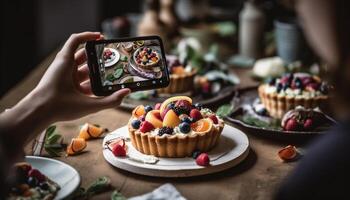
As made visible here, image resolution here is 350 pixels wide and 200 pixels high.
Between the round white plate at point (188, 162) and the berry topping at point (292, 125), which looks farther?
the berry topping at point (292, 125)

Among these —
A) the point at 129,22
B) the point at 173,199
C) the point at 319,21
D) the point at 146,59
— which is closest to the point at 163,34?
the point at 129,22

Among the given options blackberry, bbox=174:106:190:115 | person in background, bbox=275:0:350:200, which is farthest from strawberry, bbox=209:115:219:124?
person in background, bbox=275:0:350:200

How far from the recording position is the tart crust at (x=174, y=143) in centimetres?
210

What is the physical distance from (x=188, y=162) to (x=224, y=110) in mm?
604

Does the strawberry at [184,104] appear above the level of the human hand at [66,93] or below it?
below

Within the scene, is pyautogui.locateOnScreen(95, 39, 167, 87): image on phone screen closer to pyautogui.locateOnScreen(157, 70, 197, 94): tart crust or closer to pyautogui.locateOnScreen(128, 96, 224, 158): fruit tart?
pyautogui.locateOnScreen(128, 96, 224, 158): fruit tart

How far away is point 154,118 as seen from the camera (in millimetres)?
2195

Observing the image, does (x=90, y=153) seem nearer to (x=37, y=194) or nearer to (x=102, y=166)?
(x=102, y=166)

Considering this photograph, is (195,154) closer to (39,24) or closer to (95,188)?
(95,188)

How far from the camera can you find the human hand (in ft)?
6.26

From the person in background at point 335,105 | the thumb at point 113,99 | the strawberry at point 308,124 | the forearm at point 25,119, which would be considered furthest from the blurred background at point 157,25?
the person in background at point 335,105

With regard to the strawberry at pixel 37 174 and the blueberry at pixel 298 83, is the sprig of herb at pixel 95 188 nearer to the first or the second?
the strawberry at pixel 37 174

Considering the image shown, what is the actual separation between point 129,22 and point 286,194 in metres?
2.79

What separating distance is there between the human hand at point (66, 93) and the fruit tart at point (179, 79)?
870 mm
